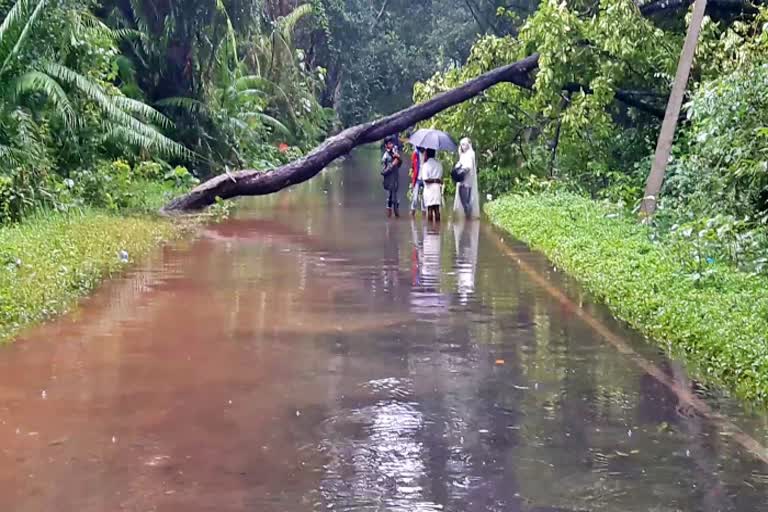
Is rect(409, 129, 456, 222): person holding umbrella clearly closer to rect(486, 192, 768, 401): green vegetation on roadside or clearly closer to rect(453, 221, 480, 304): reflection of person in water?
rect(453, 221, 480, 304): reflection of person in water

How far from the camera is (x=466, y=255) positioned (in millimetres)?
15984

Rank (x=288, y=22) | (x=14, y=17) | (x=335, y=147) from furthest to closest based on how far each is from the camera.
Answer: (x=288, y=22) → (x=335, y=147) → (x=14, y=17)

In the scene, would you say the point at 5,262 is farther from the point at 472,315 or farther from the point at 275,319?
the point at 472,315

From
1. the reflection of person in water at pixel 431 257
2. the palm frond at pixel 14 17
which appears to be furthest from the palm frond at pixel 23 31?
the reflection of person in water at pixel 431 257

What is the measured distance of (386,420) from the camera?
7324 millimetres

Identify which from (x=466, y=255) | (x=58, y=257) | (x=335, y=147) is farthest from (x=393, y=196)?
(x=58, y=257)

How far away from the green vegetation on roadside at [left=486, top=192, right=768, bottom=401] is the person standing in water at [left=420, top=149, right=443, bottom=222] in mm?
3954

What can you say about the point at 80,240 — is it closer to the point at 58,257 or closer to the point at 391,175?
the point at 58,257

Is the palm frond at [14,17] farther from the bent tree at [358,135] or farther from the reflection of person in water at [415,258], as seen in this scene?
the reflection of person in water at [415,258]

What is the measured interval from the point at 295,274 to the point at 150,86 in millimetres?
15022

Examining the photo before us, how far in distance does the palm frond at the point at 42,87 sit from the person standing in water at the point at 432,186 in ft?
21.9

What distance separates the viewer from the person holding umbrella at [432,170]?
2114 cm

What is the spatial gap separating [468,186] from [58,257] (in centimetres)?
1057

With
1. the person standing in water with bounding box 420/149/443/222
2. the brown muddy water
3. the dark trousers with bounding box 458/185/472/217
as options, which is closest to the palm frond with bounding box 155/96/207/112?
the person standing in water with bounding box 420/149/443/222
